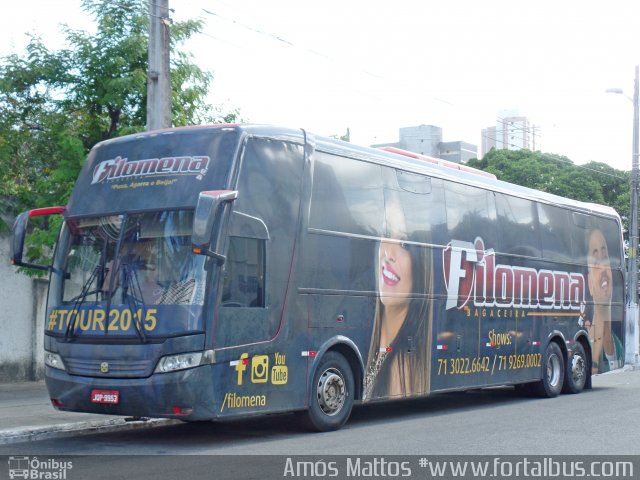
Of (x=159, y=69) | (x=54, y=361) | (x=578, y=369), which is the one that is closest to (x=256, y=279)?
(x=54, y=361)

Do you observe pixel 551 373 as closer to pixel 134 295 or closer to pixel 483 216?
pixel 483 216

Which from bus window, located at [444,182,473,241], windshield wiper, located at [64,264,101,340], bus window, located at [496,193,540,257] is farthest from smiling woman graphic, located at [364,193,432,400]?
windshield wiper, located at [64,264,101,340]

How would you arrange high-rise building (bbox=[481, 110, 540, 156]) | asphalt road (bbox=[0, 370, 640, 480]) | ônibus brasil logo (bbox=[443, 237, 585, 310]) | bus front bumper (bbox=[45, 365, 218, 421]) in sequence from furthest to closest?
high-rise building (bbox=[481, 110, 540, 156]) < ônibus brasil logo (bbox=[443, 237, 585, 310]) < bus front bumper (bbox=[45, 365, 218, 421]) < asphalt road (bbox=[0, 370, 640, 480])

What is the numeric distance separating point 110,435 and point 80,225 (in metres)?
2.82

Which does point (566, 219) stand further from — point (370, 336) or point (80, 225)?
point (80, 225)

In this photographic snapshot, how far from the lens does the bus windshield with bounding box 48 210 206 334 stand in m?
10.8

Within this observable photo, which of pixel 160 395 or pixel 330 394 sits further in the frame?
pixel 330 394

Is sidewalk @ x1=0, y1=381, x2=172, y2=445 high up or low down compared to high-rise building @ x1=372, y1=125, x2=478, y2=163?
down

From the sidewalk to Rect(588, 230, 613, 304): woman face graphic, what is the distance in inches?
404

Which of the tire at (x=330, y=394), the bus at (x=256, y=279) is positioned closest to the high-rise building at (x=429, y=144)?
the bus at (x=256, y=279)

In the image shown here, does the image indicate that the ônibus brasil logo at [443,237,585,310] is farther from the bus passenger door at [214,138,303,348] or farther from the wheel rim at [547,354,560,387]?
the bus passenger door at [214,138,303,348]

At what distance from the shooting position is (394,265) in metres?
13.9

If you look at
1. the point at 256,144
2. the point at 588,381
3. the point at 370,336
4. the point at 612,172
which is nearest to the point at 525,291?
the point at 588,381

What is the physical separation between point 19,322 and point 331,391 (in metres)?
8.67
